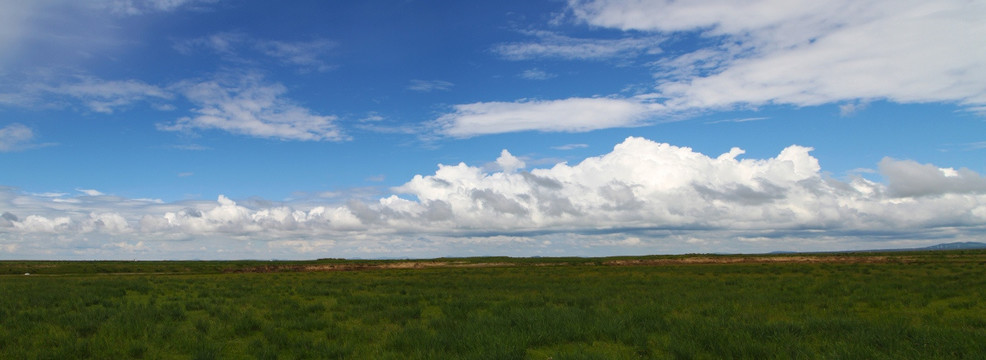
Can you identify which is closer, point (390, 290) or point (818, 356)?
point (818, 356)

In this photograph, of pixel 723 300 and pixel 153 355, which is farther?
pixel 723 300

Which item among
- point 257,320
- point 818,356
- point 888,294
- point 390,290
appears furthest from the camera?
point 390,290

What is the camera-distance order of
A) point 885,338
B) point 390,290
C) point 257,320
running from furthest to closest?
point 390,290 → point 257,320 → point 885,338

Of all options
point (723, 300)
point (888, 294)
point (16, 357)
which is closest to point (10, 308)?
point (16, 357)

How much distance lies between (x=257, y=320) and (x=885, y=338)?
15.2 meters

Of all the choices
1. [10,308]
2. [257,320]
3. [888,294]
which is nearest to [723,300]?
[888,294]

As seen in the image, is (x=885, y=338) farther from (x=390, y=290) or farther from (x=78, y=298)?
(x=78, y=298)

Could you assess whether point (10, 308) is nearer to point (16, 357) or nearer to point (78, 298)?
point (78, 298)

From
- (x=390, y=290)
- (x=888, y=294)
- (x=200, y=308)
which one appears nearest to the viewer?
(x=200, y=308)

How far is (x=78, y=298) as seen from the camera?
2145cm

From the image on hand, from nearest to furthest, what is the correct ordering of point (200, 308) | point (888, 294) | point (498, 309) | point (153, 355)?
1. point (153, 355)
2. point (498, 309)
3. point (200, 308)
4. point (888, 294)

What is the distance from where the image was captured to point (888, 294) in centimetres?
2073

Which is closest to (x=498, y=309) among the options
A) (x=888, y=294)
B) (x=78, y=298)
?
(x=888, y=294)

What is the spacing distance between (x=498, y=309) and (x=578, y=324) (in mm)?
4604
